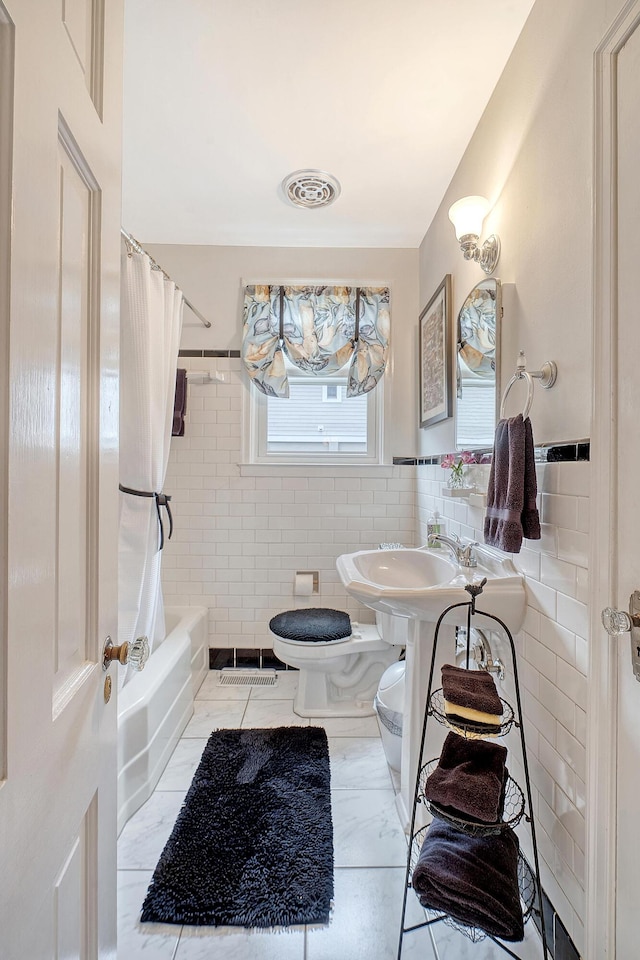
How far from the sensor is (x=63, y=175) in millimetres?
638

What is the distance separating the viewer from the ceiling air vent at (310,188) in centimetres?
208

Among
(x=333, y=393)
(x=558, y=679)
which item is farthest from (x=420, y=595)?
(x=333, y=393)

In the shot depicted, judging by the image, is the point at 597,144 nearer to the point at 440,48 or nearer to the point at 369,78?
the point at 440,48

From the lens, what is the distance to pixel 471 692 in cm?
115

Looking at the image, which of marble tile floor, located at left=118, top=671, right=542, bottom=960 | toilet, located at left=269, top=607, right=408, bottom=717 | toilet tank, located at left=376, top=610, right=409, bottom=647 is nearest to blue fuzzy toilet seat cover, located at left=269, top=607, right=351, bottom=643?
toilet, located at left=269, top=607, right=408, bottom=717

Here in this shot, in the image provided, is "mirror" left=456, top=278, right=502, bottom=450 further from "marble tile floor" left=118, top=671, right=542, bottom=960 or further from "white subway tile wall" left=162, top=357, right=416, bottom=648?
"marble tile floor" left=118, top=671, right=542, bottom=960

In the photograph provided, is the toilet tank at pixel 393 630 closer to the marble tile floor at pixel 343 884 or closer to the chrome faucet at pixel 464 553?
the marble tile floor at pixel 343 884

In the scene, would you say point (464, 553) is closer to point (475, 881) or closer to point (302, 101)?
point (475, 881)

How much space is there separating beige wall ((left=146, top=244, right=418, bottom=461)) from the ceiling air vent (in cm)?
43

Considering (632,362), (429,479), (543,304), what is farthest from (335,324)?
(632,362)

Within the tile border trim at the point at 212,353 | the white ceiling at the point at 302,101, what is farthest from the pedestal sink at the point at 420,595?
the white ceiling at the point at 302,101

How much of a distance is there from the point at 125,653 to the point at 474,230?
1641 millimetres

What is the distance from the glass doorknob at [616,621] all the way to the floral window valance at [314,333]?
192 centimetres

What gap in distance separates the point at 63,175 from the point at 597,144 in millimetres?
1030
